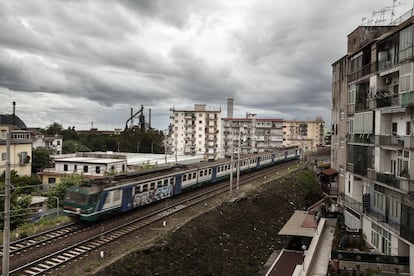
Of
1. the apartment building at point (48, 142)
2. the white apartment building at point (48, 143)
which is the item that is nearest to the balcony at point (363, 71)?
the white apartment building at point (48, 143)

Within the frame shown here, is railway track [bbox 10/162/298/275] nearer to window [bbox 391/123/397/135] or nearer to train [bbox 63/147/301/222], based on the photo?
train [bbox 63/147/301/222]

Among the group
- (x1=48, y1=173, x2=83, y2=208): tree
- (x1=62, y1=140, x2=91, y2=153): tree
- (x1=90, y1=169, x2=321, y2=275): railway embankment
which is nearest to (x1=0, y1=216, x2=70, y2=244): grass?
(x1=90, y1=169, x2=321, y2=275): railway embankment

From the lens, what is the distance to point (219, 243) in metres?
21.0

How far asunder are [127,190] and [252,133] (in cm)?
6906

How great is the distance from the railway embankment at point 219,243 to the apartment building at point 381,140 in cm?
667

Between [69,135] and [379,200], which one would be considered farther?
[69,135]

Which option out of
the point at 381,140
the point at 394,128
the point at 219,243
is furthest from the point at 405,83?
the point at 219,243

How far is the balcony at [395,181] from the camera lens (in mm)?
13695

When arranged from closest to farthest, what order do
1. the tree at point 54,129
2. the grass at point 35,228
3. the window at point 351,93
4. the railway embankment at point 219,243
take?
the railway embankment at point 219,243 < the grass at point 35,228 < the window at point 351,93 < the tree at point 54,129

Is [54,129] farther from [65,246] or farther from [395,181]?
[395,181]

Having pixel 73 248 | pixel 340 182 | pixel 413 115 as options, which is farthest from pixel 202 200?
pixel 413 115

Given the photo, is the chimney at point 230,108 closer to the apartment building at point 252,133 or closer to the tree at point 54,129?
the apartment building at point 252,133

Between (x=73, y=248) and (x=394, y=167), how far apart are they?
16067 millimetres

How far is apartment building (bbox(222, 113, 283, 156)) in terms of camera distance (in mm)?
85375
